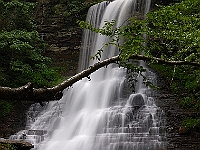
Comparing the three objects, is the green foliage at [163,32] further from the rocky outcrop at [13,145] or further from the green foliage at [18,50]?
the green foliage at [18,50]

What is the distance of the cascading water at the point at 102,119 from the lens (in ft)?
32.6

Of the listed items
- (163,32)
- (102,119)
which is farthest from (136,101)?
(163,32)

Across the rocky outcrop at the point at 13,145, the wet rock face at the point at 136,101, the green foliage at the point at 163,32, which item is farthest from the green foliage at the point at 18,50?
the green foliage at the point at 163,32

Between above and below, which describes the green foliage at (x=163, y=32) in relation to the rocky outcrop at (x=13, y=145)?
above

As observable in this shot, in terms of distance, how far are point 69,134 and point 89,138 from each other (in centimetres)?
120

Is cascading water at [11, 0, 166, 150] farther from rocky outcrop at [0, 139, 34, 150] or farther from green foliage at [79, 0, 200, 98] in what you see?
green foliage at [79, 0, 200, 98]

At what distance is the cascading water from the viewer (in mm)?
9922

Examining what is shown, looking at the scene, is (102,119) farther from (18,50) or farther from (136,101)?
(18,50)

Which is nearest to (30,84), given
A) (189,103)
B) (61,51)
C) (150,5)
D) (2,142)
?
(2,142)

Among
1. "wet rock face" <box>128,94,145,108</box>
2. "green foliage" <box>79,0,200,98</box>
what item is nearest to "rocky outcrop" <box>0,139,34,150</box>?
"green foliage" <box>79,0,200,98</box>

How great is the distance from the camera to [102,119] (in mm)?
11180

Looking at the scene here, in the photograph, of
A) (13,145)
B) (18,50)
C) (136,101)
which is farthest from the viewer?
(18,50)

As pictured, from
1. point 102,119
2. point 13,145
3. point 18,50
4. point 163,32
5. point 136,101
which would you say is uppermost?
point 18,50

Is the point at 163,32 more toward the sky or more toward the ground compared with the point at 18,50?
more toward the ground
